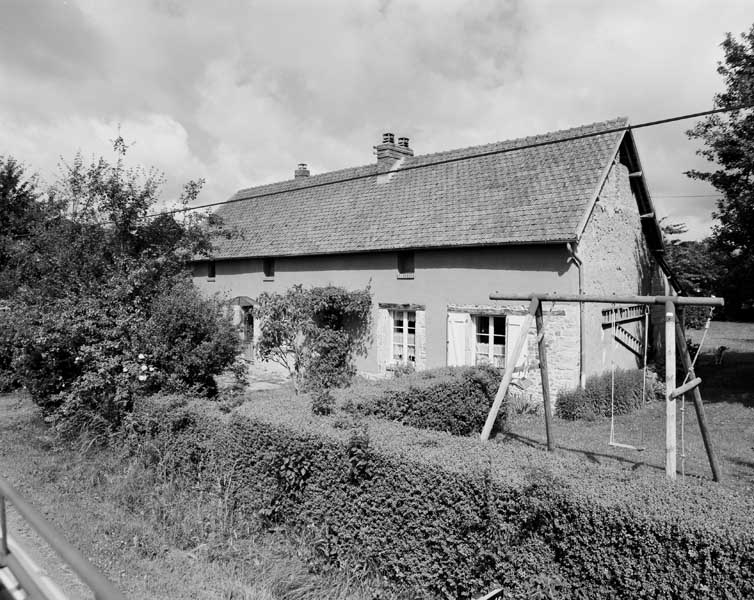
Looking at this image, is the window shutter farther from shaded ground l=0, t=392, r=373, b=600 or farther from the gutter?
shaded ground l=0, t=392, r=373, b=600

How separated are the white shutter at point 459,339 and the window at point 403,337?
4.77 ft

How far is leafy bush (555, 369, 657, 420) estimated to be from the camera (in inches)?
482

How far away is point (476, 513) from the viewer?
15.5 feet

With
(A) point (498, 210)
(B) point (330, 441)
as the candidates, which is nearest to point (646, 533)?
(B) point (330, 441)

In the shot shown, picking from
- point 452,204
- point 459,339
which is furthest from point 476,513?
point 452,204

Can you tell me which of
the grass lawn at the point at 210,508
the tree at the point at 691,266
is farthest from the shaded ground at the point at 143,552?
the tree at the point at 691,266

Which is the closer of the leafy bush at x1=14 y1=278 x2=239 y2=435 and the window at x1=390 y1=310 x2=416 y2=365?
the leafy bush at x1=14 y1=278 x2=239 y2=435

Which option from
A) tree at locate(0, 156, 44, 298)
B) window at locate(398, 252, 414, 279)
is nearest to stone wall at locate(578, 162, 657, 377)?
window at locate(398, 252, 414, 279)

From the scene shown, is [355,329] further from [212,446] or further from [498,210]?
[212,446]

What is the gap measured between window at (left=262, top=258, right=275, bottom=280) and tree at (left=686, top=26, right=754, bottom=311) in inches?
510

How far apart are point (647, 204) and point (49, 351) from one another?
15877 mm

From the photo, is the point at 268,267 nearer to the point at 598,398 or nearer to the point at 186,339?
the point at 186,339

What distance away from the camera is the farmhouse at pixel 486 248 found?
12.8 metres

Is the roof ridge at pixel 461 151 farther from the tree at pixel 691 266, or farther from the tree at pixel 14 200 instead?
the tree at pixel 691 266
